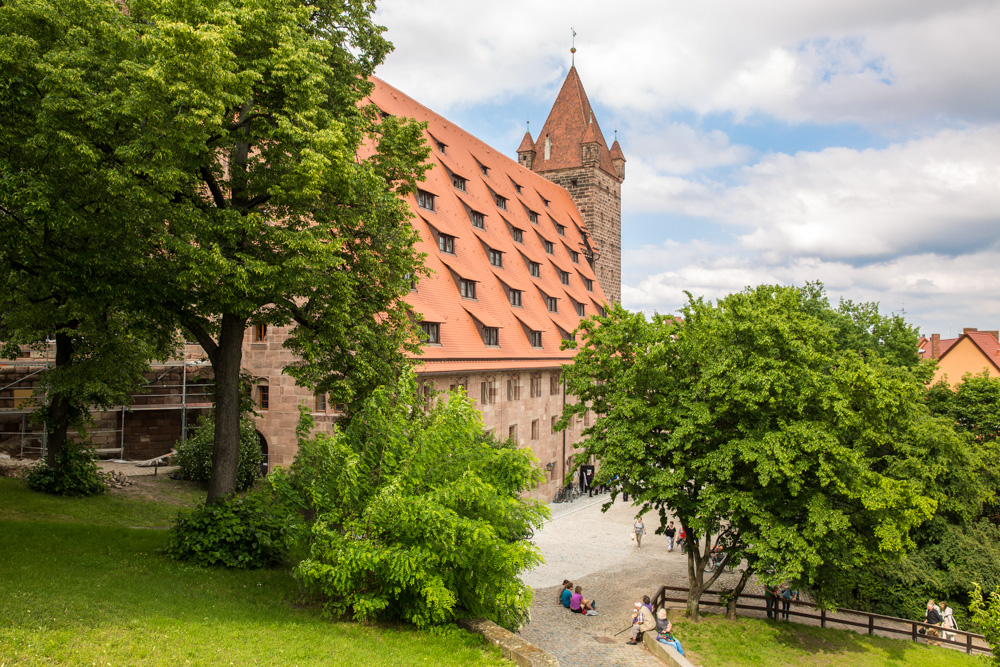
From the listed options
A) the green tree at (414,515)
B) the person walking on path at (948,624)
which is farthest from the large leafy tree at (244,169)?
the person walking on path at (948,624)

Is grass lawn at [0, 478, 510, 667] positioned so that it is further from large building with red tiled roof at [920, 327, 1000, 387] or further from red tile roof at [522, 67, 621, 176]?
red tile roof at [522, 67, 621, 176]

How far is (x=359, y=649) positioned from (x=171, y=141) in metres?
8.52

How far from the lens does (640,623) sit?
1703 centimetres

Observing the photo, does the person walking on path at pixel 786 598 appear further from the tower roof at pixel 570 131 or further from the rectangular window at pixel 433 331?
the tower roof at pixel 570 131

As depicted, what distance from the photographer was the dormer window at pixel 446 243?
31.7 meters

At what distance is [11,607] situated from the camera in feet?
30.9

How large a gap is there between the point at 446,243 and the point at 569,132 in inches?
1075

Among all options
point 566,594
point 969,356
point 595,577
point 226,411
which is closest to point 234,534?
point 226,411

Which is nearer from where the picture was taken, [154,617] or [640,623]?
[154,617]

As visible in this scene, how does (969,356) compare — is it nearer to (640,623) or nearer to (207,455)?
(640,623)

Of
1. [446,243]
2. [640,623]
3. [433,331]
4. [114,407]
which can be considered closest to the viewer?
[640,623]

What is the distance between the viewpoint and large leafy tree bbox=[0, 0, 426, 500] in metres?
11.1

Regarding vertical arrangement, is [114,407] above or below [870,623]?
above

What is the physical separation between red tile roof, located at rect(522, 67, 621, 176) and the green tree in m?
45.7
